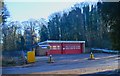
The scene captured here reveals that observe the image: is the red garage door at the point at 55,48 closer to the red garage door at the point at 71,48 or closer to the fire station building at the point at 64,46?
the fire station building at the point at 64,46

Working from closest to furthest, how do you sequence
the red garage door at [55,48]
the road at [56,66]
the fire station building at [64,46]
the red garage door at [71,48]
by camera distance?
1. the road at [56,66]
2. the red garage door at [55,48]
3. the fire station building at [64,46]
4. the red garage door at [71,48]

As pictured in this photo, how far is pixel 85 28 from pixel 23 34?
1722 cm

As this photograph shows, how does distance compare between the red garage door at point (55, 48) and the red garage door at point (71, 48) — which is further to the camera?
the red garage door at point (71, 48)

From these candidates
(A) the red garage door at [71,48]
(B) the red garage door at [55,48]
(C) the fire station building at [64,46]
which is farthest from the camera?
(A) the red garage door at [71,48]

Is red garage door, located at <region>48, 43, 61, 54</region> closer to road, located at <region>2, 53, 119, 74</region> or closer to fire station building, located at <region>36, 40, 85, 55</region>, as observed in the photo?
fire station building, located at <region>36, 40, 85, 55</region>

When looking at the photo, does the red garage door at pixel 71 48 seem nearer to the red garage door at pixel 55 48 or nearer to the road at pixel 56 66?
the red garage door at pixel 55 48

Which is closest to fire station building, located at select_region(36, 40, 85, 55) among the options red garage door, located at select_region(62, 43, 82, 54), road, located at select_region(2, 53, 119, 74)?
red garage door, located at select_region(62, 43, 82, 54)

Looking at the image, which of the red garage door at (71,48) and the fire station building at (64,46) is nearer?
the fire station building at (64,46)

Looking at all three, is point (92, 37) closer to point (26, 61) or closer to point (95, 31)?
point (95, 31)

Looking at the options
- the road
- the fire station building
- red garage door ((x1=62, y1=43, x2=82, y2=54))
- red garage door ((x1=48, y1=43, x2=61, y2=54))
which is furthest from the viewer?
red garage door ((x1=62, y1=43, x2=82, y2=54))

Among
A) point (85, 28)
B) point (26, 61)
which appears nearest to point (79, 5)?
point (85, 28)

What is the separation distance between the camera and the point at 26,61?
4028 centimetres

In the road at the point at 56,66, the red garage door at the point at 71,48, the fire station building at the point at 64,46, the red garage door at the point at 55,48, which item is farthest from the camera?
the red garage door at the point at 71,48

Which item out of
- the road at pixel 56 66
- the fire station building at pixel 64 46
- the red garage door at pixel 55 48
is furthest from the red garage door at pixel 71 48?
the road at pixel 56 66
